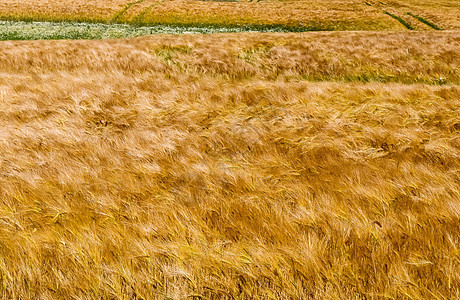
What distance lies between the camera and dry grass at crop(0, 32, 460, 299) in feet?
4.55

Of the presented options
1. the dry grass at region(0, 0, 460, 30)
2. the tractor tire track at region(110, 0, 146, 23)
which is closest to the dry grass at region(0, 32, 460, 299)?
the dry grass at region(0, 0, 460, 30)

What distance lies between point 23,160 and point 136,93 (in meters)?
2.54

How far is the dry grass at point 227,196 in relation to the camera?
4.55 feet

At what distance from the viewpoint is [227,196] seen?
6.62 feet

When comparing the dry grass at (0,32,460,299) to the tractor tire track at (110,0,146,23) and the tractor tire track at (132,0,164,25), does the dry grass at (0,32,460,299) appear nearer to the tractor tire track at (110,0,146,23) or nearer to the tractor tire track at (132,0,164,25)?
the tractor tire track at (132,0,164,25)

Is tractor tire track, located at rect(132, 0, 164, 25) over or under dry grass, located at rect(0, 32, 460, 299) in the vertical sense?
under

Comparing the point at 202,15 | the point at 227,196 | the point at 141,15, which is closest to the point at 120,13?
the point at 141,15

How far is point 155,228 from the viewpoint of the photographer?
168 cm

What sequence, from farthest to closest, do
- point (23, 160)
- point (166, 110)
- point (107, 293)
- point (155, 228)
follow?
point (166, 110)
point (23, 160)
point (155, 228)
point (107, 293)

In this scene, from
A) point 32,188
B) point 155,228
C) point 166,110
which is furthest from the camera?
point 166,110

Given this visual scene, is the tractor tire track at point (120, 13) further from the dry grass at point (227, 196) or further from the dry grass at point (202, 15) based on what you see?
the dry grass at point (227, 196)

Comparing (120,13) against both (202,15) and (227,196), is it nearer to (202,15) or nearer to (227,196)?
(202,15)

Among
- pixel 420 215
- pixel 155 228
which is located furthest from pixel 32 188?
pixel 420 215

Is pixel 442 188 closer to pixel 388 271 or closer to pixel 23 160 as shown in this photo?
pixel 388 271
